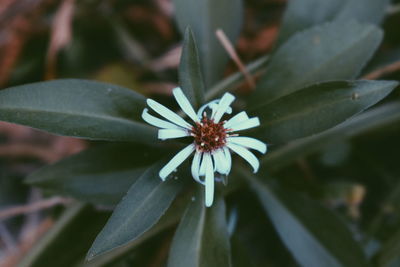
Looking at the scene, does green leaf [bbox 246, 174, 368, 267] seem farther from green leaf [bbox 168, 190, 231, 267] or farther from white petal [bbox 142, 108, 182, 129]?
white petal [bbox 142, 108, 182, 129]

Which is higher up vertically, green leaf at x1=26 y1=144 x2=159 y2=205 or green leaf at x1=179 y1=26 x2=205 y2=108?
green leaf at x1=26 y1=144 x2=159 y2=205

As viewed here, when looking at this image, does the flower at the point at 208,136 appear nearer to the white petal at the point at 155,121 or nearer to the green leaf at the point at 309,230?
the white petal at the point at 155,121

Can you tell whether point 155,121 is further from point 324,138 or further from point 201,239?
point 324,138

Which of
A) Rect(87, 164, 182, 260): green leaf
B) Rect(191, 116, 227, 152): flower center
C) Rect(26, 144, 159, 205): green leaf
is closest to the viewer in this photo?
Rect(87, 164, 182, 260): green leaf

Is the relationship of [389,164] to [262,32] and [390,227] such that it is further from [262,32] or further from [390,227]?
[262,32]

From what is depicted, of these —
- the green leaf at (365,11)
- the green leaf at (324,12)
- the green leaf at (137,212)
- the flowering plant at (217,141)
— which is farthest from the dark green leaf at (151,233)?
the green leaf at (365,11)

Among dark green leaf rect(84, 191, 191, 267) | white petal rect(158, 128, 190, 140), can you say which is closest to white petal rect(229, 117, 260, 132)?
white petal rect(158, 128, 190, 140)

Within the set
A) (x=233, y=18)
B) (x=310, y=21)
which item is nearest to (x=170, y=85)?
(x=233, y=18)
